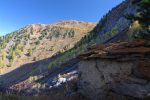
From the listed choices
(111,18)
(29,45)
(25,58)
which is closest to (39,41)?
(29,45)

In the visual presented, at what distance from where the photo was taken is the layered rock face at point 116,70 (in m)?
10.7

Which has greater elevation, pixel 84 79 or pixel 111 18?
pixel 111 18

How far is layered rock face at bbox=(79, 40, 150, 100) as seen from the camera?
10.7m

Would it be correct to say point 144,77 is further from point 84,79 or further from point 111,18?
point 111,18

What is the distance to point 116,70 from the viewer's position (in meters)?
11.7

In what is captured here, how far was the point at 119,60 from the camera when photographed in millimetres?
11531

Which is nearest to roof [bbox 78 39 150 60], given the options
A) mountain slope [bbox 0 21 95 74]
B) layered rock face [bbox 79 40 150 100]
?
layered rock face [bbox 79 40 150 100]

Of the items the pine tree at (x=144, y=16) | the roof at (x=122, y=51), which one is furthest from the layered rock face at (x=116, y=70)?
the pine tree at (x=144, y=16)

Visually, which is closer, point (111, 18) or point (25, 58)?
point (111, 18)

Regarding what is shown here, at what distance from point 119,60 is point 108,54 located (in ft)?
2.32

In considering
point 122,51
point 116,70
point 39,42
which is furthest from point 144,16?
point 39,42

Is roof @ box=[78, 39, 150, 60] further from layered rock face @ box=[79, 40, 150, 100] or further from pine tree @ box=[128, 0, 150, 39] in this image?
pine tree @ box=[128, 0, 150, 39]

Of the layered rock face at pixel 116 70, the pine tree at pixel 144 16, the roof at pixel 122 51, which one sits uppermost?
the pine tree at pixel 144 16

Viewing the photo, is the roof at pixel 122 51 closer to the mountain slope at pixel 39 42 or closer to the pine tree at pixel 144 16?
the pine tree at pixel 144 16
